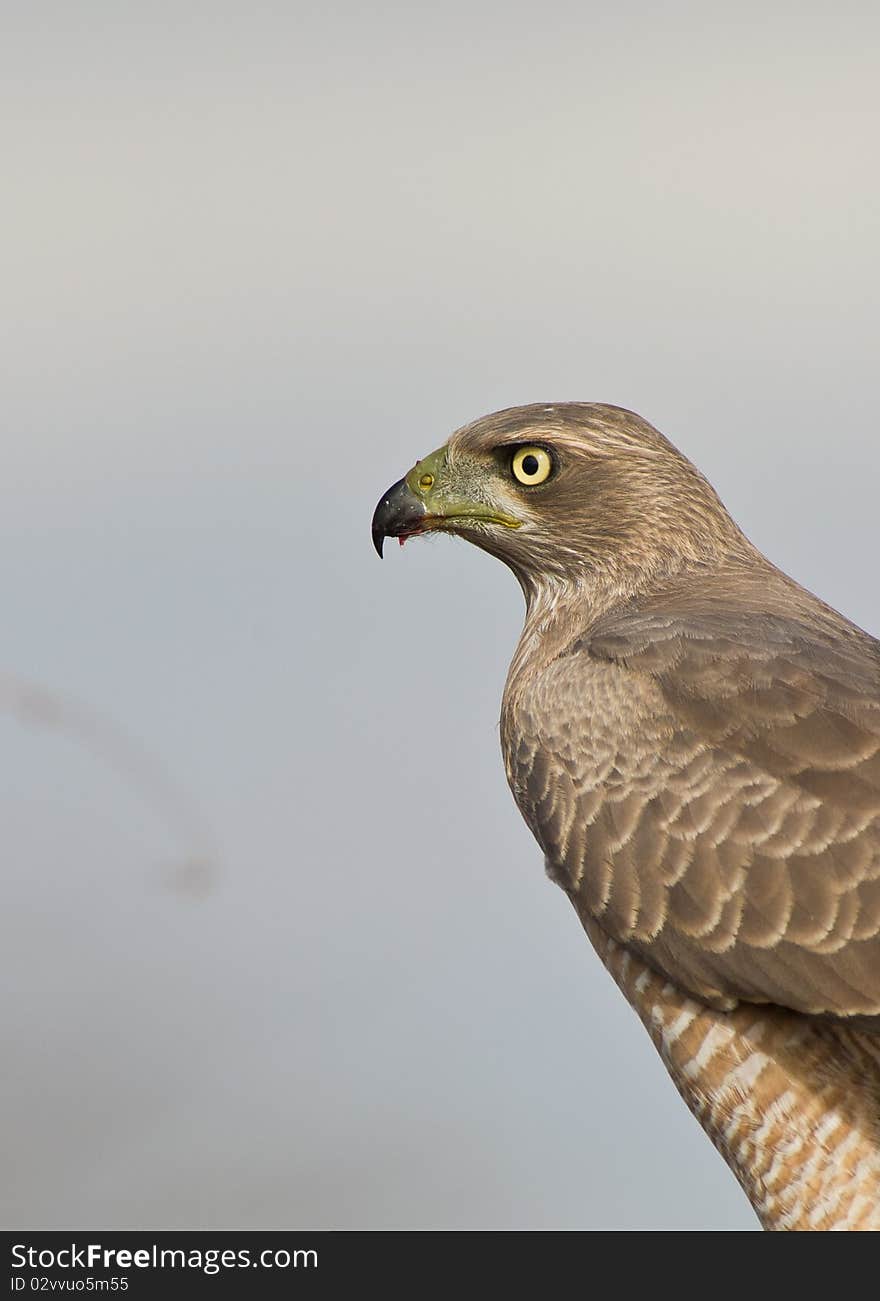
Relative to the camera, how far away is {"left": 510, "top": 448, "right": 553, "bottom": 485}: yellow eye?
668 cm

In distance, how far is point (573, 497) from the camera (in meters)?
6.69

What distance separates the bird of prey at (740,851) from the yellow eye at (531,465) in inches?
24.3

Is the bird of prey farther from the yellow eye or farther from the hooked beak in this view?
the hooked beak

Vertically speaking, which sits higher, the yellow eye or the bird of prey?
the yellow eye

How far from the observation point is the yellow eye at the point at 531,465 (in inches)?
263

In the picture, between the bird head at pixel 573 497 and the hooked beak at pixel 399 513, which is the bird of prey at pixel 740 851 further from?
the hooked beak at pixel 399 513

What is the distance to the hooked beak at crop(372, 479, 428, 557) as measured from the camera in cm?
675

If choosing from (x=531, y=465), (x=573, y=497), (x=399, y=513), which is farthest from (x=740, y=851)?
(x=399, y=513)

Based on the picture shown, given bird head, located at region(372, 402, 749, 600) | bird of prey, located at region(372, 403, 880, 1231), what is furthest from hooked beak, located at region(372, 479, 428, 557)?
bird of prey, located at region(372, 403, 880, 1231)

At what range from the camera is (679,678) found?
5773 mm

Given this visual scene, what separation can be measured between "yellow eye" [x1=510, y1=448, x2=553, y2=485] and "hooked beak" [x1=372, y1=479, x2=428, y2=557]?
1.13ft

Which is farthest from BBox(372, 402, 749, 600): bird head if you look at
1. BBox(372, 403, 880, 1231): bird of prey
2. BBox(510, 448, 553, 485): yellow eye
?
BBox(372, 403, 880, 1231): bird of prey

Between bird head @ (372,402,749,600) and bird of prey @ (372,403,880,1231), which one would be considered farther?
bird head @ (372,402,749,600)
